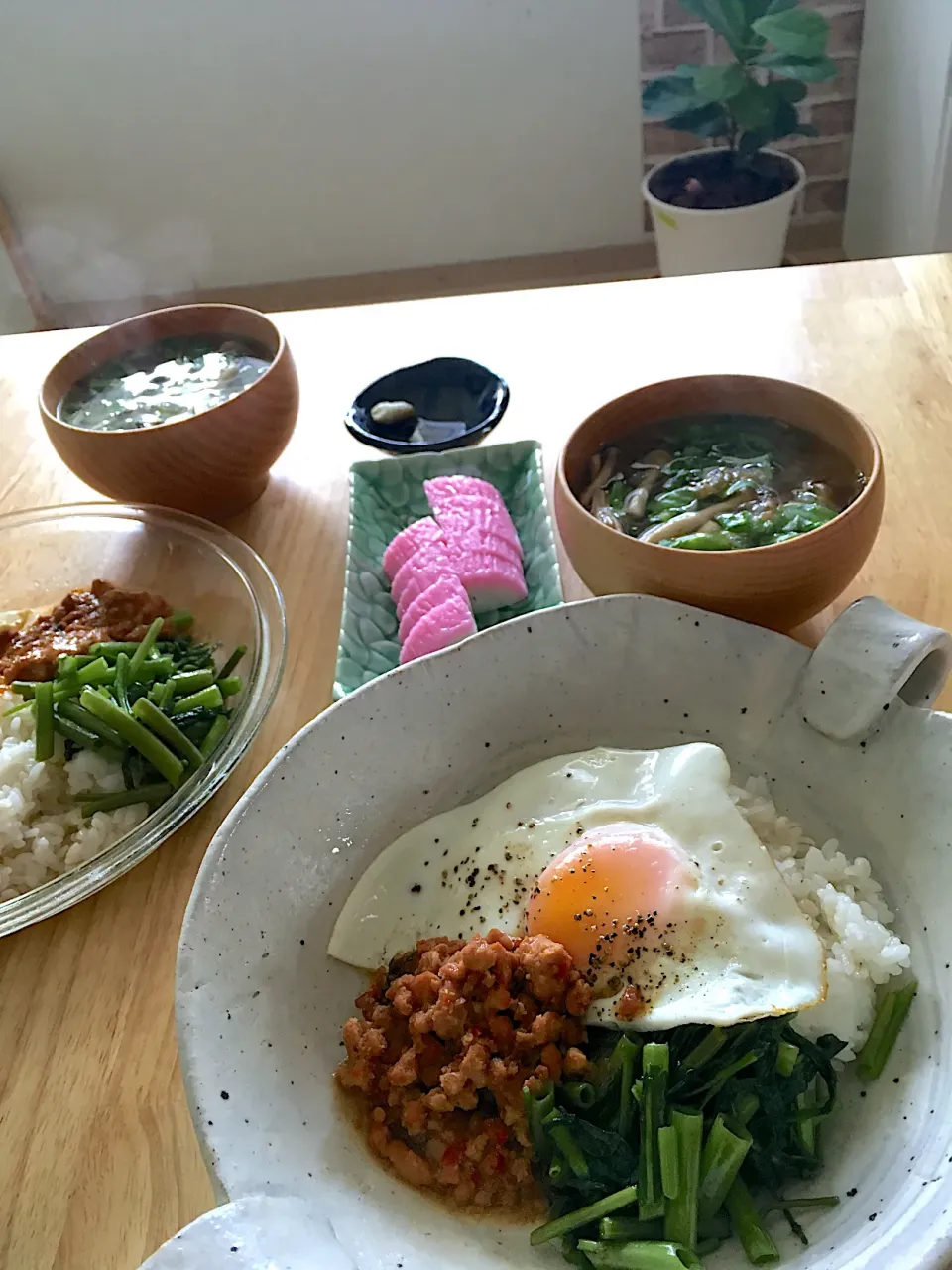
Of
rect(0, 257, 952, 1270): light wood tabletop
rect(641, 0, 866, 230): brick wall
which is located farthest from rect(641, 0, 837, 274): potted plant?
rect(0, 257, 952, 1270): light wood tabletop

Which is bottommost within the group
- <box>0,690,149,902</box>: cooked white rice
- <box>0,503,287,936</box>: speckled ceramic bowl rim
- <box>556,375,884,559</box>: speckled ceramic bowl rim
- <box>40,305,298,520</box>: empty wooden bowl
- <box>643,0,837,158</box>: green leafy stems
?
<box>643,0,837,158</box>: green leafy stems

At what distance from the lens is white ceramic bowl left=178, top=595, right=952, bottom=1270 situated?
0.86 meters

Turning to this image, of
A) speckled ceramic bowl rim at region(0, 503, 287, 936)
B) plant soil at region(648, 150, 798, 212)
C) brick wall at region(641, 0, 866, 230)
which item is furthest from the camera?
brick wall at region(641, 0, 866, 230)

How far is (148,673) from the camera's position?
1.45m

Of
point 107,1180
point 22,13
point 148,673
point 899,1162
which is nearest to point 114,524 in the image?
point 148,673

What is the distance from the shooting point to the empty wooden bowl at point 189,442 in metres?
1.65

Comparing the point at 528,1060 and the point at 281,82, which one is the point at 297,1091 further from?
the point at 281,82

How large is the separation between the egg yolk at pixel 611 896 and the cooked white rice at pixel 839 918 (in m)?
0.12

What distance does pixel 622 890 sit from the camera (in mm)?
1100

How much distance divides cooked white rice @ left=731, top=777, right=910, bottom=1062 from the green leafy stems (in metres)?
3.25

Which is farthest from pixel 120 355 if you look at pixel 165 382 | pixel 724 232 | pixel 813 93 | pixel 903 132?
pixel 813 93

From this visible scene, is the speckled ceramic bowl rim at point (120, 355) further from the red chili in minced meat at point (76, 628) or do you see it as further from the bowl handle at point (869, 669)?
the bowl handle at point (869, 669)

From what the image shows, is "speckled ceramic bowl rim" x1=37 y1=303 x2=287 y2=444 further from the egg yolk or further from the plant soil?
the plant soil

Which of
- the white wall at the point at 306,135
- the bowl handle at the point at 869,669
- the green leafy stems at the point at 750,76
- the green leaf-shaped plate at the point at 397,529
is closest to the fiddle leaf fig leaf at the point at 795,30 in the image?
the green leafy stems at the point at 750,76
